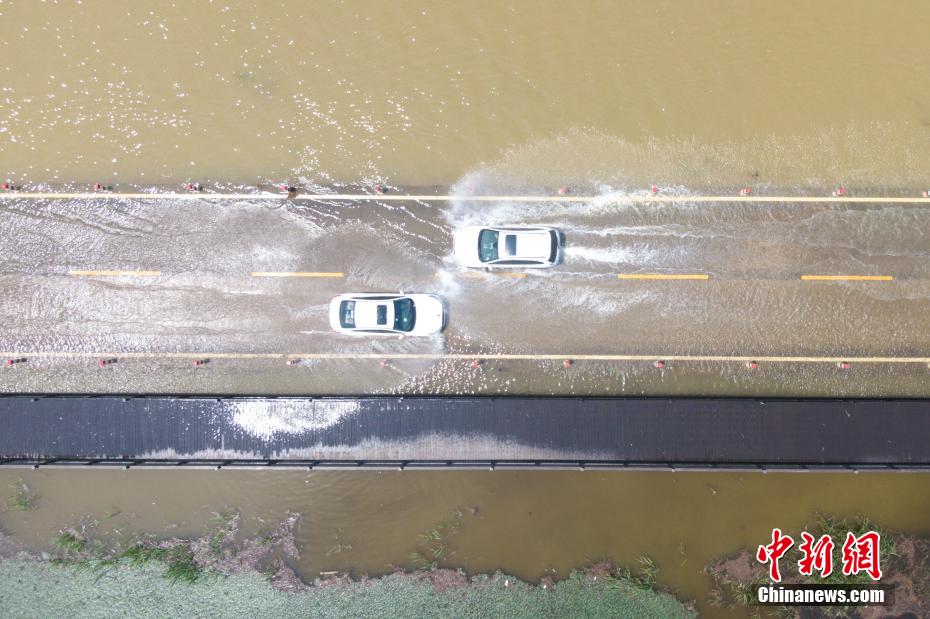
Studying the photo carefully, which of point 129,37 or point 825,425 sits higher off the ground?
point 129,37

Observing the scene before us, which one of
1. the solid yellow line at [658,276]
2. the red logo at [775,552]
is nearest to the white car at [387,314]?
the solid yellow line at [658,276]

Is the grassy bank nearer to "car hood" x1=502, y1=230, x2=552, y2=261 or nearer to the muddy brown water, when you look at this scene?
the muddy brown water

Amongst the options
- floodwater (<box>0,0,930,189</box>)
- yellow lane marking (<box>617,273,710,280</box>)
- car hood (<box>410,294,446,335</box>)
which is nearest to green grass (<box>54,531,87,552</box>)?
floodwater (<box>0,0,930,189</box>)

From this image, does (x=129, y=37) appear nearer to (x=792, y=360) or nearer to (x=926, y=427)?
(x=792, y=360)

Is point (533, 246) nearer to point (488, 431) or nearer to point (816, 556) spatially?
point (488, 431)

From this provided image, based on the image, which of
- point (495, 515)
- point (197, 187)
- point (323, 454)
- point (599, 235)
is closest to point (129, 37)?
point (197, 187)

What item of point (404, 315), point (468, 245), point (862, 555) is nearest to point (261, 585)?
point (404, 315)
